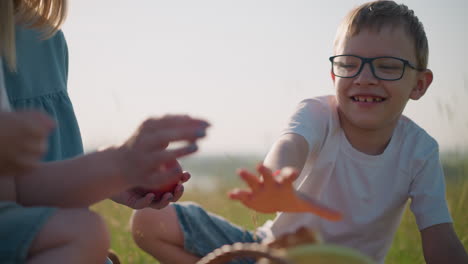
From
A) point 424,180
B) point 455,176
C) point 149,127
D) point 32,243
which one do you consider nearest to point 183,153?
point 149,127

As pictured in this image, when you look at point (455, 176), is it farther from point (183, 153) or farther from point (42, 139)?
point (42, 139)

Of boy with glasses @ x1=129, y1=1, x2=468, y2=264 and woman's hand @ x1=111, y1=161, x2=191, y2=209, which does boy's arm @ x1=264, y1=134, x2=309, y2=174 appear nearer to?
boy with glasses @ x1=129, y1=1, x2=468, y2=264

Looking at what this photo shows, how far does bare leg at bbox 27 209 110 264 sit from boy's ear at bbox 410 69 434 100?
1.59 meters

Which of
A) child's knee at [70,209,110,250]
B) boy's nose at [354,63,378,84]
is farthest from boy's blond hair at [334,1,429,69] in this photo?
child's knee at [70,209,110,250]

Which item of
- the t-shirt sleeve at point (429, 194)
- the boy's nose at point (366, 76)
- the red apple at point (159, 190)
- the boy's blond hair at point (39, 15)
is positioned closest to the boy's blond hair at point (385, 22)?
the boy's nose at point (366, 76)

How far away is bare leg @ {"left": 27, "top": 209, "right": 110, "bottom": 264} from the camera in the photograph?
106 centimetres

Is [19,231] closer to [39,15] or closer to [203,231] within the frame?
[39,15]

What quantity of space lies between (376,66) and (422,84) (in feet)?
1.12

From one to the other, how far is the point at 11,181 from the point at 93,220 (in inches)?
12.6

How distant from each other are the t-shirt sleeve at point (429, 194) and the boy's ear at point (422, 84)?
24cm

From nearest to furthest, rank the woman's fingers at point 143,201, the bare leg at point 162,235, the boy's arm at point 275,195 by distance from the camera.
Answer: the boy's arm at point 275,195, the woman's fingers at point 143,201, the bare leg at point 162,235

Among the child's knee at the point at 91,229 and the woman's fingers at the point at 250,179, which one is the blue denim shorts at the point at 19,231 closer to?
the child's knee at the point at 91,229

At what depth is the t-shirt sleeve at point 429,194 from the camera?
79.0 inches

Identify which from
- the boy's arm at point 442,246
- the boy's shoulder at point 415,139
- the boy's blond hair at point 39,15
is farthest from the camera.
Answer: the boy's shoulder at point 415,139
